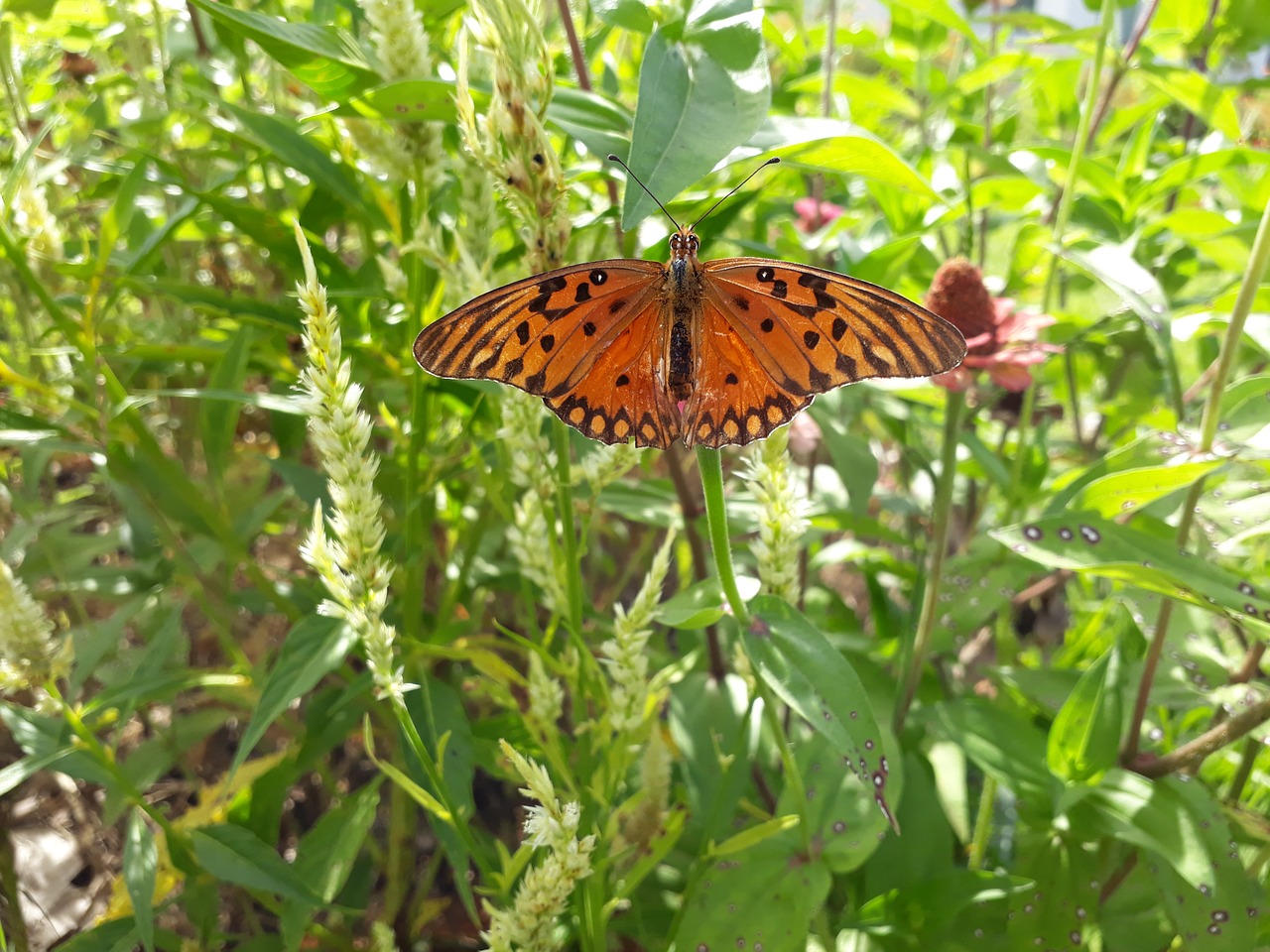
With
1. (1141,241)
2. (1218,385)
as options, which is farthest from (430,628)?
(1141,241)

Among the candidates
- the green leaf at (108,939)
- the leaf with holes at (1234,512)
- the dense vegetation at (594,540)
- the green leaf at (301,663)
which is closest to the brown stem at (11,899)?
the dense vegetation at (594,540)

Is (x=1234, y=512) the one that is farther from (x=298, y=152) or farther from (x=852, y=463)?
(x=298, y=152)

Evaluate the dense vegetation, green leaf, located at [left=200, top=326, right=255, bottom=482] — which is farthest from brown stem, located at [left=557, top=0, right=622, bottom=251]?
green leaf, located at [left=200, top=326, right=255, bottom=482]

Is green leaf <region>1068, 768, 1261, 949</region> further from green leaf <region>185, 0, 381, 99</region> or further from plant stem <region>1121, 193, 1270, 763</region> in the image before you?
green leaf <region>185, 0, 381, 99</region>

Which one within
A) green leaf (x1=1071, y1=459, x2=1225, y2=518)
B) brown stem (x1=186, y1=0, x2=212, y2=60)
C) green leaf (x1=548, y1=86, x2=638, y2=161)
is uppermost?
brown stem (x1=186, y1=0, x2=212, y2=60)

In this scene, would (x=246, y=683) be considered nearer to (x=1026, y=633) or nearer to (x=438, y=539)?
(x=438, y=539)

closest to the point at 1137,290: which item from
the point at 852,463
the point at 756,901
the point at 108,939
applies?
the point at 852,463
